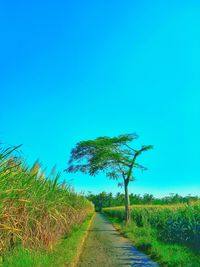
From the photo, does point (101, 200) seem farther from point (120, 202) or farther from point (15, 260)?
point (15, 260)

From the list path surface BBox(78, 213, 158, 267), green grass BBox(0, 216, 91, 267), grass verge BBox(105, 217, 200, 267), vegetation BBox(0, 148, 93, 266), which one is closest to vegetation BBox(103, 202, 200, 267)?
grass verge BBox(105, 217, 200, 267)

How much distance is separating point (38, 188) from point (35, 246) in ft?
4.79

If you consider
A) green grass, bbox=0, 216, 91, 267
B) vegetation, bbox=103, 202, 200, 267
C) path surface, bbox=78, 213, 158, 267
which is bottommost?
green grass, bbox=0, 216, 91, 267

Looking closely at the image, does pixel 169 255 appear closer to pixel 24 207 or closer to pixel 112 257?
pixel 112 257

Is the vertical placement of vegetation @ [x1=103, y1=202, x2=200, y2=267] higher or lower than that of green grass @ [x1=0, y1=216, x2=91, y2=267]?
higher

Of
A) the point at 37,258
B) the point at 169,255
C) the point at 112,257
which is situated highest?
the point at 169,255

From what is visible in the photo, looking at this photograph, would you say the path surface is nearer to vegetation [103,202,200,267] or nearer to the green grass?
vegetation [103,202,200,267]

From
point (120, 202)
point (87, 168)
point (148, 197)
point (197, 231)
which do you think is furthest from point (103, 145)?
point (120, 202)

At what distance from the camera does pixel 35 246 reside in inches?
405

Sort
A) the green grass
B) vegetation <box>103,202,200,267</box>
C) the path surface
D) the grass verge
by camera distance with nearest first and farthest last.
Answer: the green grass
the grass verge
the path surface
vegetation <box>103,202,200,267</box>

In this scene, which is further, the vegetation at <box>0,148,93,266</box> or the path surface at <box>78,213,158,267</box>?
the path surface at <box>78,213,158,267</box>

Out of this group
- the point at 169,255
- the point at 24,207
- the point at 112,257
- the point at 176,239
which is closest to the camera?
Result: the point at 24,207

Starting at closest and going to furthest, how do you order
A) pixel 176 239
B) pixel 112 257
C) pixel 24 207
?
pixel 24 207 < pixel 112 257 < pixel 176 239

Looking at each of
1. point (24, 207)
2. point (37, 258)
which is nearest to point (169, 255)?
point (37, 258)
